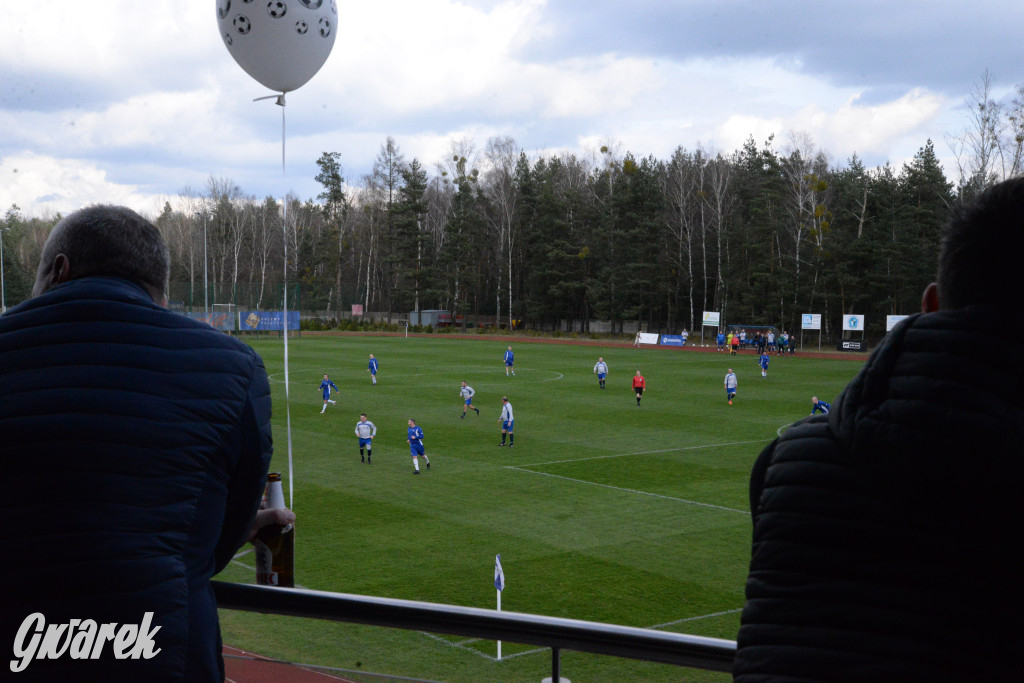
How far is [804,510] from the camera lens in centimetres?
142

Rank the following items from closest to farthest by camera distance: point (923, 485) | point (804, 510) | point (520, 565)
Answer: point (923, 485), point (804, 510), point (520, 565)

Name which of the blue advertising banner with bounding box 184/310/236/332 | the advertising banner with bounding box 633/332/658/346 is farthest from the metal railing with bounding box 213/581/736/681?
the advertising banner with bounding box 633/332/658/346

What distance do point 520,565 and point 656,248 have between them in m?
53.2

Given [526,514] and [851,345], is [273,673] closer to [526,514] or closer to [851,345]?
[526,514]

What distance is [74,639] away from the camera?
5.73ft

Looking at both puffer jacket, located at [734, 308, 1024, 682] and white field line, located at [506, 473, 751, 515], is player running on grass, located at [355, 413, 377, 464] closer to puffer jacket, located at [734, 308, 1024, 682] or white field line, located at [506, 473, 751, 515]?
white field line, located at [506, 473, 751, 515]

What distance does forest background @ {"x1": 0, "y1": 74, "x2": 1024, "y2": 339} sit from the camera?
5284cm

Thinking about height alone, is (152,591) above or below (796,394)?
→ above

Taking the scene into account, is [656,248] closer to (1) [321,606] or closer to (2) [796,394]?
(2) [796,394]

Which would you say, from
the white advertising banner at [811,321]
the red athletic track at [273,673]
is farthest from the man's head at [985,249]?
the white advertising banner at [811,321]

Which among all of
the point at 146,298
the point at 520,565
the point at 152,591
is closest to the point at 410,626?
the point at 152,591

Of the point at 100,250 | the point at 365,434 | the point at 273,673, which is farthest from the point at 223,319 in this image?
the point at 100,250

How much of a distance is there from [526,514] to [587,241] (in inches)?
2238

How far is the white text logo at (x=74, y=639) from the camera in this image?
1.74 meters
